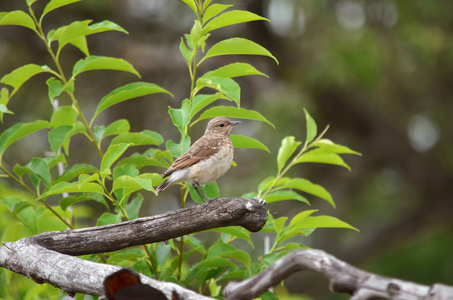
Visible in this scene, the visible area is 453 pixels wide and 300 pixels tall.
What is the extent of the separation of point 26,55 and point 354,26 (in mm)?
4344

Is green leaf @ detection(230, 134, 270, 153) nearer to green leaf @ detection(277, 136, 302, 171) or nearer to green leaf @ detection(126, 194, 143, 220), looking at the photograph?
green leaf @ detection(277, 136, 302, 171)

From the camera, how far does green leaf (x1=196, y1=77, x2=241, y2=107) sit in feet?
8.39

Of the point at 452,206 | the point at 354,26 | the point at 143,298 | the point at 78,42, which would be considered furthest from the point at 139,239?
the point at 452,206

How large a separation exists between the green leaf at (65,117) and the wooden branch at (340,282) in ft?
4.72

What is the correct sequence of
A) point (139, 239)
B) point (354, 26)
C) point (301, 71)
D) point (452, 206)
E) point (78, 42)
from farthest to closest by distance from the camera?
1. point (452, 206)
2. point (301, 71)
3. point (354, 26)
4. point (78, 42)
5. point (139, 239)

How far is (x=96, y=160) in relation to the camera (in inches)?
337

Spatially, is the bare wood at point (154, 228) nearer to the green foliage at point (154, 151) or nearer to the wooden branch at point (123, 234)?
the wooden branch at point (123, 234)

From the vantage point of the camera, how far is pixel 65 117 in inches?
115

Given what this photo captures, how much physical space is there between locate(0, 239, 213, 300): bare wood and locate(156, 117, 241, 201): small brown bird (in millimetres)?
840

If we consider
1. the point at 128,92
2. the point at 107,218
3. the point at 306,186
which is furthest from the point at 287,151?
the point at 107,218

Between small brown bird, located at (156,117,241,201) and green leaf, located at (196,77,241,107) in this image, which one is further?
small brown bird, located at (156,117,241,201)

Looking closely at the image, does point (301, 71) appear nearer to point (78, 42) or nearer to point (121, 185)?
point (78, 42)

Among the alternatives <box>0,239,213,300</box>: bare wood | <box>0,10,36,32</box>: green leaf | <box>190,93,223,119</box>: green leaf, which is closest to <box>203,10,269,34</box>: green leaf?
<box>190,93,223,119</box>: green leaf

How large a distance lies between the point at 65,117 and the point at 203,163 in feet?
2.89
